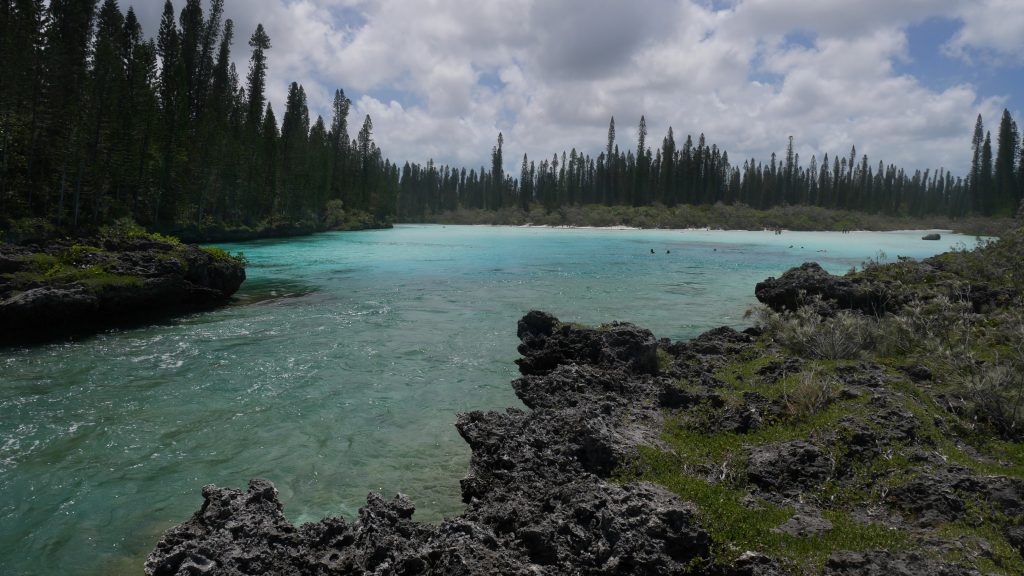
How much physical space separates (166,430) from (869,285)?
654 inches

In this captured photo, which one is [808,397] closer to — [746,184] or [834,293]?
[834,293]

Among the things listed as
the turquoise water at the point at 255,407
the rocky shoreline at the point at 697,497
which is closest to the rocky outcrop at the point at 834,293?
the turquoise water at the point at 255,407

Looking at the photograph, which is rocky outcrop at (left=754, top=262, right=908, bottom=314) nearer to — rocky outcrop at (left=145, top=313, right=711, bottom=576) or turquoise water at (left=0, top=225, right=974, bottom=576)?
turquoise water at (left=0, top=225, right=974, bottom=576)

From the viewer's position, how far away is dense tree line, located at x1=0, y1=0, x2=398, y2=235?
108 ft

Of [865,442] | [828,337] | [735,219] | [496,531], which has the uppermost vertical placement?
[735,219]

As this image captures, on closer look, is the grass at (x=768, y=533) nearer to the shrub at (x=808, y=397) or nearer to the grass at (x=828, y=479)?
the grass at (x=828, y=479)

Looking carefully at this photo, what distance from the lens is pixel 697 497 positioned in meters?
5.18


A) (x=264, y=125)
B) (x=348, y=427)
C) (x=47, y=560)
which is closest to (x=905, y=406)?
(x=348, y=427)

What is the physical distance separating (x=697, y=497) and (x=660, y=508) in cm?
67

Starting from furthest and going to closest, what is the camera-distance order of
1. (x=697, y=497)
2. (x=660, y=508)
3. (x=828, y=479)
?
(x=828, y=479), (x=697, y=497), (x=660, y=508)

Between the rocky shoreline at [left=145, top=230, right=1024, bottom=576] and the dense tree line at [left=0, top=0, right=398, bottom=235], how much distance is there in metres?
34.1

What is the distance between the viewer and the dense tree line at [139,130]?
33.1 meters

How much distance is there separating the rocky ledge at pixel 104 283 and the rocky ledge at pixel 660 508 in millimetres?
12370

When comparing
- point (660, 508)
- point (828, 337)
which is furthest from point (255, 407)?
point (828, 337)
